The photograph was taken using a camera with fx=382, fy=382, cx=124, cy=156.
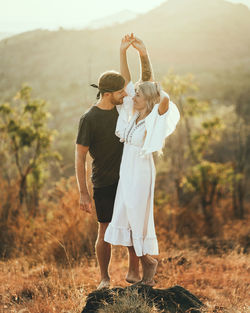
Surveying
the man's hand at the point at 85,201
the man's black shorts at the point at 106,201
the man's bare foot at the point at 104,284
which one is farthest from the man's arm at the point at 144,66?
the man's bare foot at the point at 104,284

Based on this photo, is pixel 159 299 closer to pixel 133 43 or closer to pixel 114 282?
pixel 114 282

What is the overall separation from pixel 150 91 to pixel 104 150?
2.07 feet

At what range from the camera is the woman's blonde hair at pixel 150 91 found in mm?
3006

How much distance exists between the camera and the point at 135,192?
304cm

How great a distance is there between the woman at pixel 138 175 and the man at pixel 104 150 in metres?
0.12

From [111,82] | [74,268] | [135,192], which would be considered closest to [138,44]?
[111,82]

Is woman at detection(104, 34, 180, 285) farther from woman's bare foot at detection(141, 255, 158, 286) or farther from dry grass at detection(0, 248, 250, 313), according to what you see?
dry grass at detection(0, 248, 250, 313)

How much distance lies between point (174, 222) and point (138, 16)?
3946cm

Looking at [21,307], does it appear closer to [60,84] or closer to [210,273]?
[210,273]

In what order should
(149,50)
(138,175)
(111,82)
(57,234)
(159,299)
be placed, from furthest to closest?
(149,50)
(57,234)
(111,82)
(138,175)
(159,299)

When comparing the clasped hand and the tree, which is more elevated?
the clasped hand

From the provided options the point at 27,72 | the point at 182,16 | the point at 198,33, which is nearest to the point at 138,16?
the point at 182,16

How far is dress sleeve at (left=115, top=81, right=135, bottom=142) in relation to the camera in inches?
122

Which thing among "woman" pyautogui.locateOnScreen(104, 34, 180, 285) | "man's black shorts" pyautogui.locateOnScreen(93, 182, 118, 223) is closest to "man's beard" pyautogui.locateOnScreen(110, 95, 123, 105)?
"woman" pyautogui.locateOnScreen(104, 34, 180, 285)
